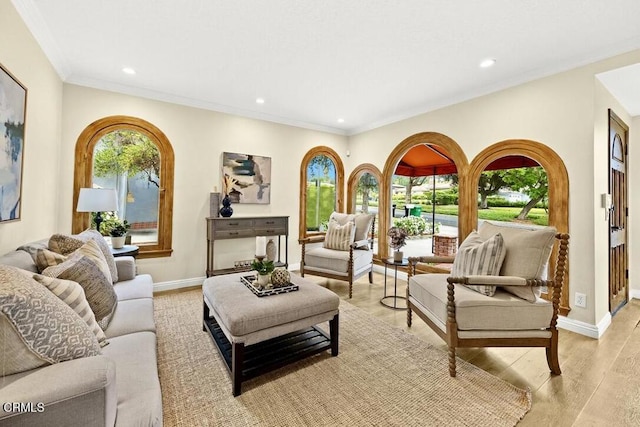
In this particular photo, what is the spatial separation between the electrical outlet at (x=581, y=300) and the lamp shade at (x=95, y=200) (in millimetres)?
4794

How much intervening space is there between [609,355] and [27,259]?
14.1 ft

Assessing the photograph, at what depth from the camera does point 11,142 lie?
2041mm

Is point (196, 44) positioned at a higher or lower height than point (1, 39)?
higher

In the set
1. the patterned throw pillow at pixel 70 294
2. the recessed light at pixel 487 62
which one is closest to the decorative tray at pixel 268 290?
the patterned throw pillow at pixel 70 294

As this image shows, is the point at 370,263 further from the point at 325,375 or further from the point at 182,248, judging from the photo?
the point at 182,248

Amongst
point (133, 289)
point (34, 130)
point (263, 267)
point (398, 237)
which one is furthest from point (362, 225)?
point (34, 130)

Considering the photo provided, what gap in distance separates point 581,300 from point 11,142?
16.3 ft

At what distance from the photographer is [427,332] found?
270 centimetres

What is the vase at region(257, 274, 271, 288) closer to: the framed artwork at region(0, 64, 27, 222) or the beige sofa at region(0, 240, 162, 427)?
the beige sofa at region(0, 240, 162, 427)

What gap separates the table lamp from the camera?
294 centimetres

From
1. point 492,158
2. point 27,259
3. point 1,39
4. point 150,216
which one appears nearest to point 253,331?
point 27,259

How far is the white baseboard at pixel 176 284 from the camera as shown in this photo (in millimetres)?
3834

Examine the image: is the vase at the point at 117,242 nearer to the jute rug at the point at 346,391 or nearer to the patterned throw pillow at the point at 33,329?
the jute rug at the point at 346,391

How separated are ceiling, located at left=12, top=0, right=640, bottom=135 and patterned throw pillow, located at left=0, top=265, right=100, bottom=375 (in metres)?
2.12
